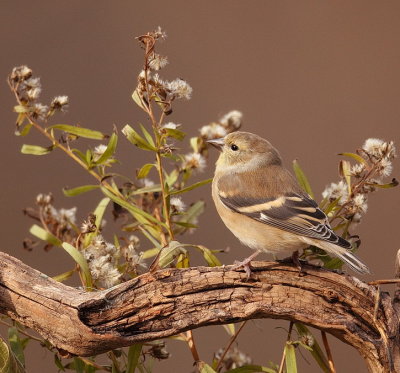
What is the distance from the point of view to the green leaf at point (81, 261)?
1731mm

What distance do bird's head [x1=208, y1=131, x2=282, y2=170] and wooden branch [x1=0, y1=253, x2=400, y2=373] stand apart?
0.69m

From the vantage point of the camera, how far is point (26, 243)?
214cm

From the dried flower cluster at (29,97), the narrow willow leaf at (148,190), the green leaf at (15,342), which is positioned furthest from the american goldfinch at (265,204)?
the green leaf at (15,342)

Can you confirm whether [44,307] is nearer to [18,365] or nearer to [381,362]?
[18,365]

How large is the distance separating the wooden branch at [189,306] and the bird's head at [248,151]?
694mm

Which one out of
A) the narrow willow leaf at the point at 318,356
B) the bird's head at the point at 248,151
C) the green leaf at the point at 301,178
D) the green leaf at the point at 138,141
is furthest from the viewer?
the bird's head at the point at 248,151

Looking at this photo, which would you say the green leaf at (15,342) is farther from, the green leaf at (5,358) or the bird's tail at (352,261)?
the bird's tail at (352,261)

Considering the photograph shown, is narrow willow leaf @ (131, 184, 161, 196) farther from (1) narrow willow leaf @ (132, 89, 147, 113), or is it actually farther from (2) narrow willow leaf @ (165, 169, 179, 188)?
(1) narrow willow leaf @ (132, 89, 147, 113)

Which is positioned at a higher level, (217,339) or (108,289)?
(217,339)

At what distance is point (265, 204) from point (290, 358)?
0.62 metres

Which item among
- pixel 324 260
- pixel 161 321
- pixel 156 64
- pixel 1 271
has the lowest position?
pixel 161 321

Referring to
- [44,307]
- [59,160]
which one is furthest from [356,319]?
[59,160]

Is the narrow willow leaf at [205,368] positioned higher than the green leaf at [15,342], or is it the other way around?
the green leaf at [15,342]

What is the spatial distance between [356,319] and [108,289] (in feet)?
2.33
